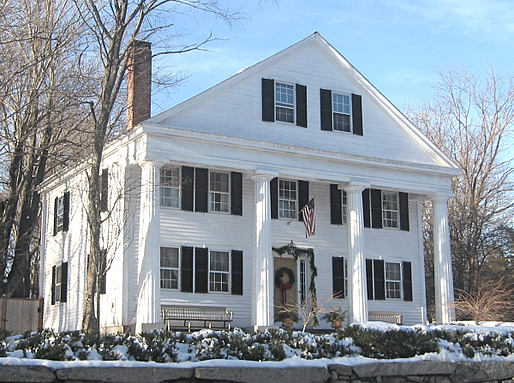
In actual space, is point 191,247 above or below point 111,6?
below

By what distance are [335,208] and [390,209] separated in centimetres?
266

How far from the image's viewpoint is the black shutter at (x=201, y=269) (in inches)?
847

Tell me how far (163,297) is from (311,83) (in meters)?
8.67

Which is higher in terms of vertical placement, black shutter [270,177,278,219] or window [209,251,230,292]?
black shutter [270,177,278,219]

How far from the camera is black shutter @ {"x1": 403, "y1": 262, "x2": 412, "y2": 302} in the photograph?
25203 millimetres

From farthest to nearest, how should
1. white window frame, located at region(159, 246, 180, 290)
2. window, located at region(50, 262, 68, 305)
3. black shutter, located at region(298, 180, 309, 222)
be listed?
1. window, located at region(50, 262, 68, 305)
2. black shutter, located at region(298, 180, 309, 222)
3. white window frame, located at region(159, 246, 180, 290)

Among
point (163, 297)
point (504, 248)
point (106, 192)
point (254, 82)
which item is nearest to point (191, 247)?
point (163, 297)

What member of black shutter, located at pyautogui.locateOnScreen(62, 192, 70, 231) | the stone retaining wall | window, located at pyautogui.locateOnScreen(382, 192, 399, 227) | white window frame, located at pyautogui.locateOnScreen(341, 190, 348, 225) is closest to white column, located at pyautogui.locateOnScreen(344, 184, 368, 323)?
white window frame, located at pyautogui.locateOnScreen(341, 190, 348, 225)

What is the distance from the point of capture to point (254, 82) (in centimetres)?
2284

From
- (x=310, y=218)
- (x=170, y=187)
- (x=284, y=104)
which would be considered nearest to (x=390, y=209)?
(x=310, y=218)

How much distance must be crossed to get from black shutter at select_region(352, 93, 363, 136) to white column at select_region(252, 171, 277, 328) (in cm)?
432

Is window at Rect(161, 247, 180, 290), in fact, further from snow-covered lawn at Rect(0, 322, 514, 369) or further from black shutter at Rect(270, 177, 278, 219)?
snow-covered lawn at Rect(0, 322, 514, 369)

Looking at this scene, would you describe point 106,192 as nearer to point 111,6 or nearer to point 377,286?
point 111,6

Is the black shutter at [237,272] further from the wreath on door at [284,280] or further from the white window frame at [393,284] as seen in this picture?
the white window frame at [393,284]
